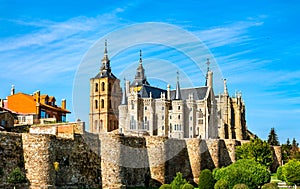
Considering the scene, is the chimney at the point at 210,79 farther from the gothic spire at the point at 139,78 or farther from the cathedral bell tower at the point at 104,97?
the cathedral bell tower at the point at 104,97

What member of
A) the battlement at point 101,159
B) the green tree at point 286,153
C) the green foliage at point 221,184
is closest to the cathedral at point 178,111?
the green tree at point 286,153

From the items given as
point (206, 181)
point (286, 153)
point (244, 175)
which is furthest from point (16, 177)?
point (286, 153)

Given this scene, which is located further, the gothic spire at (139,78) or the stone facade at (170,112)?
the gothic spire at (139,78)

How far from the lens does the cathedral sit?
100m

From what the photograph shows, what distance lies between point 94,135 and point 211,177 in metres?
11.0

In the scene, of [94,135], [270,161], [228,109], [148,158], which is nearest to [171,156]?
[148,158]

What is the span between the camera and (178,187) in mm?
38406

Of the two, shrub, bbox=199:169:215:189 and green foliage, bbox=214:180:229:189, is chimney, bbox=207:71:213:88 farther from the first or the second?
green foliage, bbox=214:180:229:189

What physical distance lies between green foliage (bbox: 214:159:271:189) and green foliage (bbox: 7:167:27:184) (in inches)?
665

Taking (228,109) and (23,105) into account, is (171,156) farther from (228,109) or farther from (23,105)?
(228,109)

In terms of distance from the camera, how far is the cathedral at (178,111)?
329 feet

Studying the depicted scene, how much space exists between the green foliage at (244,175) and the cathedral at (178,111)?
5231 cm

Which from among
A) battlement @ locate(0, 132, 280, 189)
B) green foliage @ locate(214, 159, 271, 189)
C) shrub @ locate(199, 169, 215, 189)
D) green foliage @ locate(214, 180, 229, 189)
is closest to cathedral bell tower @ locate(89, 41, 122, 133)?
battlement @ locate(0, 132, 280, 189)

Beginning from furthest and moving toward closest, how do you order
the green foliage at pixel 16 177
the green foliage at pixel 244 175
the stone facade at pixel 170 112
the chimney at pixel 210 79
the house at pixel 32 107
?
the chimney at pixel 210 79
the stone facade at pixel 170 112
the house at pixel 32 107
the green foliage at pixel 244 175
the green foliage at pixel 16 177
